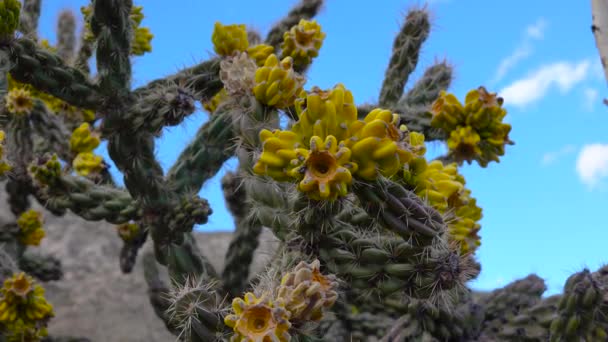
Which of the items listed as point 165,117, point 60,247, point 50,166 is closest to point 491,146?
point 165,117

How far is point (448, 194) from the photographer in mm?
2311

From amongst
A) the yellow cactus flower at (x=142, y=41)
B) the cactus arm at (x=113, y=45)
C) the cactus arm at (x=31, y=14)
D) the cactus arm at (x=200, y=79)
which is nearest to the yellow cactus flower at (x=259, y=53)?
the cactus arm at (x=200, y=79)

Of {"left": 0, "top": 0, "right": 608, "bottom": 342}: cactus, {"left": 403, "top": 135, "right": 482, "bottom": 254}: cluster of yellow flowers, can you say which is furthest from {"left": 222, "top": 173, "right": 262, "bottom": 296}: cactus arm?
{"left": 403, "top": 135, "right": 482, "bottom": 254}: cluster of yellow flowers

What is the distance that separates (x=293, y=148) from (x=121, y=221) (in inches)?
72.0

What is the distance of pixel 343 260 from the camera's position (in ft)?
6.39

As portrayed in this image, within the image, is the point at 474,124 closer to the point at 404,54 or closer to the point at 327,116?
the point at 404,54

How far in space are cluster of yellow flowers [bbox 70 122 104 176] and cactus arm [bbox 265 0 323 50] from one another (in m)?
1.10

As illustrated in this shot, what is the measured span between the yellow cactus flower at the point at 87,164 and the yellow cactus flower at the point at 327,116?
233cm

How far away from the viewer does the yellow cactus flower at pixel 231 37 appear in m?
3.10

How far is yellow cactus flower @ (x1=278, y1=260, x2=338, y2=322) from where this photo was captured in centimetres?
163

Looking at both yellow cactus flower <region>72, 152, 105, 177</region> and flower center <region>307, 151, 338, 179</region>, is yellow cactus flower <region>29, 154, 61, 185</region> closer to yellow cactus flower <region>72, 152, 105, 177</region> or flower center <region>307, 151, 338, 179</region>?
yellow cactus flower <region>72, 152, 105, 177</region>

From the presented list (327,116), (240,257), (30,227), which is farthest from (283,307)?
(30,227)

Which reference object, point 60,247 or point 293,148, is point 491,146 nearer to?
point 293,148

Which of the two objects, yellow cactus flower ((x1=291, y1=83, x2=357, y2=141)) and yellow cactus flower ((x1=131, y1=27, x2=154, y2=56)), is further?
yellow cactus flower ((x1=131, y1=27, x2=154, y2=56))
